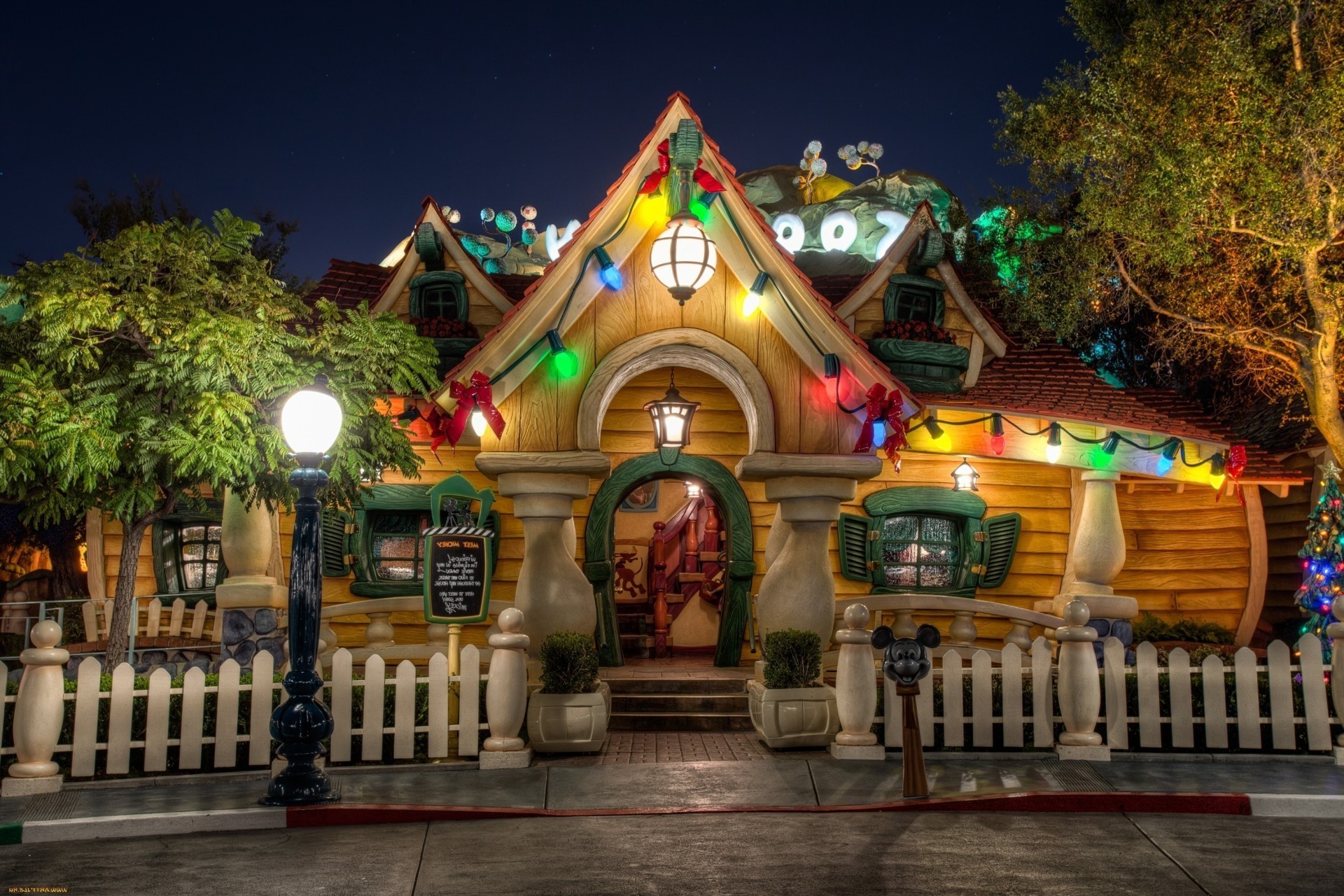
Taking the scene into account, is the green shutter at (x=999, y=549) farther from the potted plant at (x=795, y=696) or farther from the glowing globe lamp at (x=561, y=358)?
the glowing globe lamp at (x=561, y=358)

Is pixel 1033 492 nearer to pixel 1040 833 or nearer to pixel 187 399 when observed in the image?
pixel 1040 833

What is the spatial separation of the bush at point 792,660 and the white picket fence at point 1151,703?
0.81 meters

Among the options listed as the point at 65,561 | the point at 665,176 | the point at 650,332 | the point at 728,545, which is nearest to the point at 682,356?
the point at 650,332

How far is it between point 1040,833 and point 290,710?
5.28m

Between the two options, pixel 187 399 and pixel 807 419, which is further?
pixel 807 419

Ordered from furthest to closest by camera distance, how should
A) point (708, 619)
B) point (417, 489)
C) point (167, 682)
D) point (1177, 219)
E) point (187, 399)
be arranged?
point (708, 619) < point (417, 489) < point (1177, 219) < point (187, 399) < point (167, 682)

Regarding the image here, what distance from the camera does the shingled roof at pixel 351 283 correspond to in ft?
47.8

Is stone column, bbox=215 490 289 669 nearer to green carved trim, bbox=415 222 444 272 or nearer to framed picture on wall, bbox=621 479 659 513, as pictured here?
green carved trim, bbox=415 222 444 272

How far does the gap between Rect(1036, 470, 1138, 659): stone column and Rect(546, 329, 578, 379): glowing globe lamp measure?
6636mm

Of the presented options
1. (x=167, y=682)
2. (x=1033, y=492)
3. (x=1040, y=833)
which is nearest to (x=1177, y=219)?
(x=1033, y=492)

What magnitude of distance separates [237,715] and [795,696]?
4787 mm

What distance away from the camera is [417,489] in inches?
527

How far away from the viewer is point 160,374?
29.1 ft

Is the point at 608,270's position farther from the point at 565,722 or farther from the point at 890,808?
the point at 890,808
